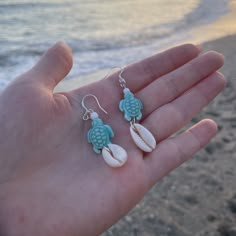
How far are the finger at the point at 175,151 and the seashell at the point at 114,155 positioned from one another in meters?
0.12

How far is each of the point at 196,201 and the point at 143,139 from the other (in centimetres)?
81

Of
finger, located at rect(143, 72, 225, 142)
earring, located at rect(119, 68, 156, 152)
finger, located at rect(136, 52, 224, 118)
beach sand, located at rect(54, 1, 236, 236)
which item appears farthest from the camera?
beach sand, located at rect(54, 1, 236, 236)

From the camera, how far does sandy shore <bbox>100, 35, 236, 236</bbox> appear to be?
2277 millimetres

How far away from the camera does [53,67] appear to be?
6.43ft

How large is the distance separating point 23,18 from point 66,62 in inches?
216

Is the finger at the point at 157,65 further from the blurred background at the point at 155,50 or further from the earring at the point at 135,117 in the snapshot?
the blurred background at the point at 155,50

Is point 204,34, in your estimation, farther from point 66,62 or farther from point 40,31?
point 66,62

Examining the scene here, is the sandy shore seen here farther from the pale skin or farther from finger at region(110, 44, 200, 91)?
finger at region(110, 44, 200, 91)

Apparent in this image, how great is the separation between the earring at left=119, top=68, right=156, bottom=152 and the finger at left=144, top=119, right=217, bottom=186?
0.05m

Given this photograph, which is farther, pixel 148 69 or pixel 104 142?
pixel 148 69

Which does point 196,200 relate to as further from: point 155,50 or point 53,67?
point 155,50

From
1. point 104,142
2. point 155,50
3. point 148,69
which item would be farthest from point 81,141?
point 155,50

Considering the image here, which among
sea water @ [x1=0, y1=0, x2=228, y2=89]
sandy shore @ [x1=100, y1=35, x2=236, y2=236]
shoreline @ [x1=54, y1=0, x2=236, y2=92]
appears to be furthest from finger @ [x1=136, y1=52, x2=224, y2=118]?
sea water @ [x1=0, y1=0, x2=228, y2=89]

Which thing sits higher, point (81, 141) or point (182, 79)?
point (182, 79)
